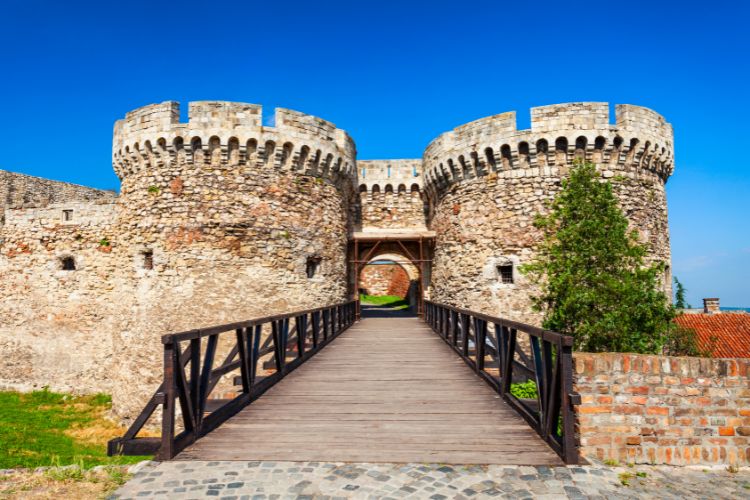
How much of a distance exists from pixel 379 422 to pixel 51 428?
1076cm

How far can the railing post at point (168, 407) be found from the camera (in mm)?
3504

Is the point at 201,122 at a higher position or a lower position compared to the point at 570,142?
higher

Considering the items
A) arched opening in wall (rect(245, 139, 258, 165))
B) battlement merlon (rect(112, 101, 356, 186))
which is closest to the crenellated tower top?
battlement merlon (rect(112, 101, 356, 186))

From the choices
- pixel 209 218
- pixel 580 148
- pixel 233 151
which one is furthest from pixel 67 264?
pixel 580 148

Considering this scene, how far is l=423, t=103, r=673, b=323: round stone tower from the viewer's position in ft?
38.5

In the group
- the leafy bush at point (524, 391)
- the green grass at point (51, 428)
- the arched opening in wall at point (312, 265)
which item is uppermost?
the arched opening in wall at point (312, 265)

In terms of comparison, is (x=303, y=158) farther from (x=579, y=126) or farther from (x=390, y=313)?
(x=390, y=313)

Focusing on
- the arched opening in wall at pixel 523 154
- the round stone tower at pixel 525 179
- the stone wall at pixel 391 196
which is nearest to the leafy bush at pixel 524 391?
the round stone tower at pixel 525 179

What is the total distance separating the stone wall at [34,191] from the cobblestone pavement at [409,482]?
44.9 feet

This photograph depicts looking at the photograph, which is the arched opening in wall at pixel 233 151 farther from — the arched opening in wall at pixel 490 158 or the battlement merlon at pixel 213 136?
the arched opening in wall at pixel 490 158

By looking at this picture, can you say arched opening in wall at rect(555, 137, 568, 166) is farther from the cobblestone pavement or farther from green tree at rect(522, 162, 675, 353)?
the cobblestone pavement

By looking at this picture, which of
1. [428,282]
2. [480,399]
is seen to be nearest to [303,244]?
[428,282]

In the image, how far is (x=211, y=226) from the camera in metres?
11.2

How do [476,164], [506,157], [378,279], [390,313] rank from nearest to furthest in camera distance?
1. [506,157]
2. [476,164]
3. [390,313]
4. [378,279]
